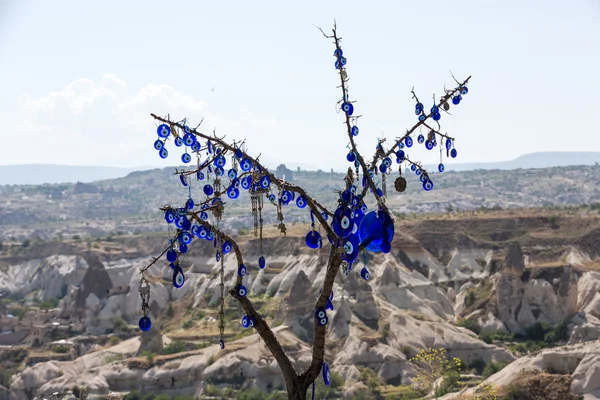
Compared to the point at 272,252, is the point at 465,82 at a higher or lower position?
higher

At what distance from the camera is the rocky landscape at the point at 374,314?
5244 centimetres

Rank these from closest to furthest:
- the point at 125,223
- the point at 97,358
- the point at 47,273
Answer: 1. the point at 97,358
2. the point at 47,273
3. the point at 125,223

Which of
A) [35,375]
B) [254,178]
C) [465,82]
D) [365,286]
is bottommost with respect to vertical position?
[35,375]

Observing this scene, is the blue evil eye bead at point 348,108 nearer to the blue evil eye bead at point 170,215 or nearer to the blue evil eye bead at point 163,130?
the blue evil eye bead at point 163,130

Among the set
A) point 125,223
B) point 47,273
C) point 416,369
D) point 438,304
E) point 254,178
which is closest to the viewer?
point 254,178

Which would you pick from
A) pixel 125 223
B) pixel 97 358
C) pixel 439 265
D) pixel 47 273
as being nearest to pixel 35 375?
pixel 97 358

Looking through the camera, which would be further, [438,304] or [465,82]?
[438,304]

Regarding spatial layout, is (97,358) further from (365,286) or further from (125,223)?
(125,223)

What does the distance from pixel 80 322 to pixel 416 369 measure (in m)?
29.8

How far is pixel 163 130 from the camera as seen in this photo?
10922mm

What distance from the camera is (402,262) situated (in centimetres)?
7506

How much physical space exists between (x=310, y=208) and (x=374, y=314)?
49.0m

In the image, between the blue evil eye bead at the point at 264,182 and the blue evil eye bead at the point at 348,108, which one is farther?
the blue evil eye bead at the point at 264,182

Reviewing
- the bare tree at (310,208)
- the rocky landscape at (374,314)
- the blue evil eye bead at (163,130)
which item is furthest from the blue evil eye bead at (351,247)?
the rocky landscape at (374,314)
